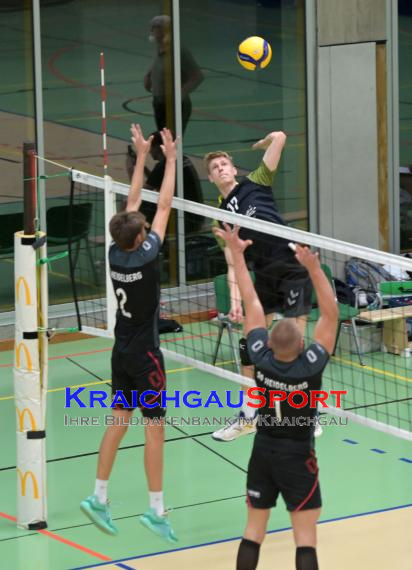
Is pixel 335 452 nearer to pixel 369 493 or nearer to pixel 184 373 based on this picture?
pixel 369 493

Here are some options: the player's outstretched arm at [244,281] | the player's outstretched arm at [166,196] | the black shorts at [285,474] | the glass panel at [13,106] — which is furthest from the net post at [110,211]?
the glass panel at [13,106]

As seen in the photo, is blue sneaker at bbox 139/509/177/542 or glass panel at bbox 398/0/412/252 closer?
blue sneaker at bbox 139/509/177/542

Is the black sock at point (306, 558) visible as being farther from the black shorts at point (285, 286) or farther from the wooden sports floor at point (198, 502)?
the black shorts at point (285, 286)

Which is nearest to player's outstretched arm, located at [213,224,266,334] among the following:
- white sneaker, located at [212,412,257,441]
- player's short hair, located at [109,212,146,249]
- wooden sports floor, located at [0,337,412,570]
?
player's short hair, located at [109,212,146,249]

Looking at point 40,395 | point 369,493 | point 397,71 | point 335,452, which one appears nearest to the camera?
point 40,395

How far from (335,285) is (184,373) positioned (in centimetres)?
241

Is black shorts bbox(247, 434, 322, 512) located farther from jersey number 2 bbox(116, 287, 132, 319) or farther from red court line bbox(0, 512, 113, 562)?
red court line bbox(0, 512, 113, 562)

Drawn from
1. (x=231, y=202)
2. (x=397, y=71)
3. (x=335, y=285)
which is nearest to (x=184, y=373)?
(x=335, y=285)

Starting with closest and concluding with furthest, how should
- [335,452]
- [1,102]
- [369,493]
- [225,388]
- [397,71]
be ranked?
[369,493], [335,452], [225,388], [1,102], [397,71]

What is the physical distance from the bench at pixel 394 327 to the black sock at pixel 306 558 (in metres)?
6.04

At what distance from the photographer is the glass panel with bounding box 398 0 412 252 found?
15.5 metres

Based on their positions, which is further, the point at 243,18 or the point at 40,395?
the point at 243,18

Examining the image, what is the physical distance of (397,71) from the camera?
15.0 m

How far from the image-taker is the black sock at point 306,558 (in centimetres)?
646
